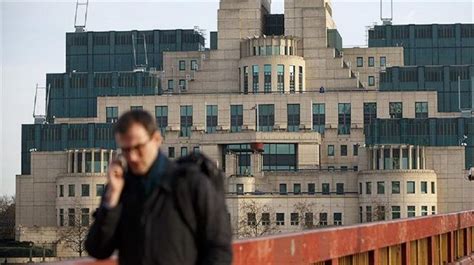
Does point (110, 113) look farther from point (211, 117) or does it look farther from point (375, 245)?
point (375, 245)

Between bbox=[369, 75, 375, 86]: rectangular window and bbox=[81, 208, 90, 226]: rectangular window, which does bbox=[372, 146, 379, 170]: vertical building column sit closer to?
bbox=[81, 208, 90, 226]: rectangular window

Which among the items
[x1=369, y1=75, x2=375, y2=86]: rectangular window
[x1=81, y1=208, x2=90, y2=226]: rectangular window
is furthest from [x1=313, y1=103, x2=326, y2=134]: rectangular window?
[x1=81, y1=208, x2=90, y2=226]: rectangular window

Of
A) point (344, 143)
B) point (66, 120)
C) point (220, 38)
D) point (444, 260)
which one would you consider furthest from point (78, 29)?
point (444, 260)

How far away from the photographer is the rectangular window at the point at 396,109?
13650 centimetres

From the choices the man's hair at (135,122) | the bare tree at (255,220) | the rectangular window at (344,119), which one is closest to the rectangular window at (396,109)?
the rectangular window at (344,119)

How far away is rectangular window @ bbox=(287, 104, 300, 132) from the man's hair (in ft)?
424

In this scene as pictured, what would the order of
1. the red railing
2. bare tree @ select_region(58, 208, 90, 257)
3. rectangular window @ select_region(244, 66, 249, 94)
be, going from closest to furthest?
the red railing < bare tree @ select_region(58, 208, 90, 257) < rectangular window @ select_region(244, 66, 249, 94)

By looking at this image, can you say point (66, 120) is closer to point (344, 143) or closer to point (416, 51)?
point (344, 143)

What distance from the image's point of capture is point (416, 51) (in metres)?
171

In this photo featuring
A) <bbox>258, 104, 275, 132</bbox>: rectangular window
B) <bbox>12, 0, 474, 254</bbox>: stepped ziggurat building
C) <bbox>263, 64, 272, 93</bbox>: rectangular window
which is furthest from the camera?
<bbox>263, 64, 272, 93</bbox>: rectangular window

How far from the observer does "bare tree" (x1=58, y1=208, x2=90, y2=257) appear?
11725 cm

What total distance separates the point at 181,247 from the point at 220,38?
5408 inches

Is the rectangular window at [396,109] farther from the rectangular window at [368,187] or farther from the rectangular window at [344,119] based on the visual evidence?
the rectangular window at [368,187]

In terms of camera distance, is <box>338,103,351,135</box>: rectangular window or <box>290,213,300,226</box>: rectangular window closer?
<box>290,213,300,226</box>: rectangular window
